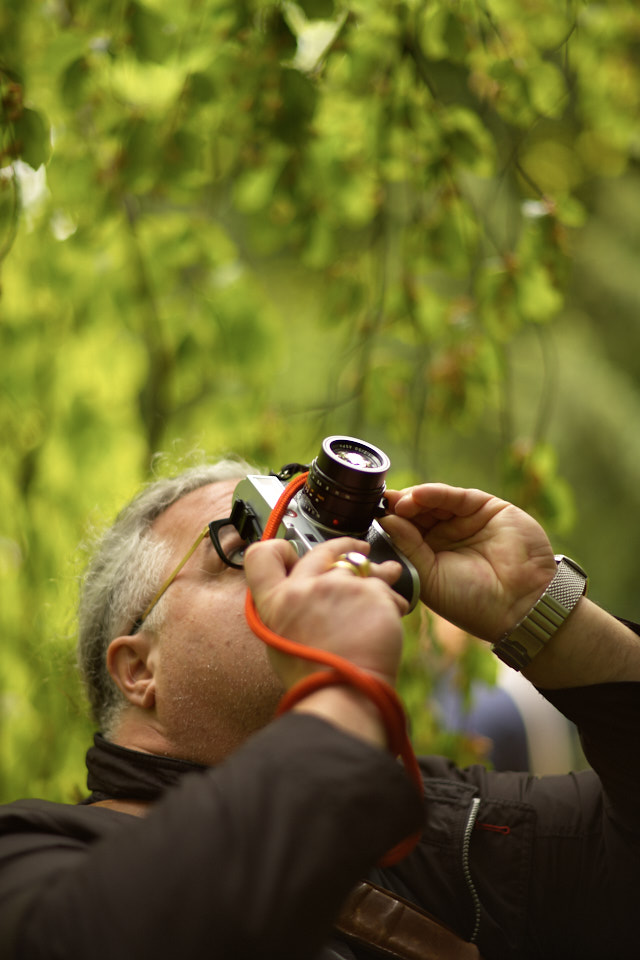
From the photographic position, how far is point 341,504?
3.41 feet

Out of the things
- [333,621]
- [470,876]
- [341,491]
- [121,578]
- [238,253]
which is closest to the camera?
[333,621]

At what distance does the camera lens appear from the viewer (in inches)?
40.7

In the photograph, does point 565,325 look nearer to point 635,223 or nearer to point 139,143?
point 635,223

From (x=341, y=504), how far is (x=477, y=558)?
29 centimetres

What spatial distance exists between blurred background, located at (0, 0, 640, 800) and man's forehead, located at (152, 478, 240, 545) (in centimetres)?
38

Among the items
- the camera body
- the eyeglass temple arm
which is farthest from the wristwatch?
the eyeglass temple arm

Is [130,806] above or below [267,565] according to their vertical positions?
below

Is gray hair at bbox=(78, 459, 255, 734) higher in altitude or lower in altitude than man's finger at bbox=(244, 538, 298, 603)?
lower

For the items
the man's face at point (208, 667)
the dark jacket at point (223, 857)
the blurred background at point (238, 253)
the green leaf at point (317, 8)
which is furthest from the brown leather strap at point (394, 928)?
the green leaf at point (317, 8)

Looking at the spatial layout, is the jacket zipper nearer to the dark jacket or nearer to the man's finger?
the dark jacket

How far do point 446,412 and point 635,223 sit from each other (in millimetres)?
1985

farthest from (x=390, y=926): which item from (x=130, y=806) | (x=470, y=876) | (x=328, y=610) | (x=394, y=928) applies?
(x=328, y=610)

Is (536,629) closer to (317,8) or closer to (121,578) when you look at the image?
(121,578)

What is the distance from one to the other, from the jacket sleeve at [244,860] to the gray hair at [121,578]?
634mm
